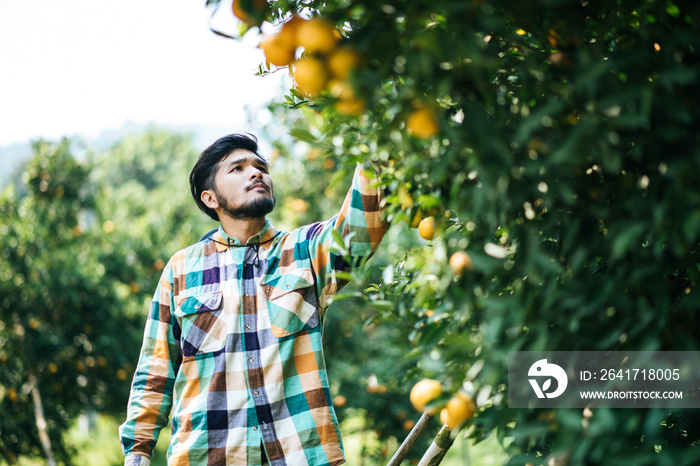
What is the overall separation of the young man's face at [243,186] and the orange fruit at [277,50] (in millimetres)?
932

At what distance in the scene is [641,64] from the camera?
78 cm

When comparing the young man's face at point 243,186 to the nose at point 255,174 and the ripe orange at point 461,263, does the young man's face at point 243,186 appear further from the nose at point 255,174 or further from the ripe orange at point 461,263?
the ripe orange at point 461,263

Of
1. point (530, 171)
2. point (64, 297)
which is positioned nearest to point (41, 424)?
point (64, 297)

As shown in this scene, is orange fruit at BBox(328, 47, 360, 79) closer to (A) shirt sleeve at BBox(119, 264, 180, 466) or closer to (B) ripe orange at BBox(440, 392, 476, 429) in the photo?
(B) ripe orange at BBox(440, 392, 476, 429)

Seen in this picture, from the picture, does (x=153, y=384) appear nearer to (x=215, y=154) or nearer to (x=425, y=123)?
(x=215, y=154)

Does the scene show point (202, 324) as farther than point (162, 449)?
No

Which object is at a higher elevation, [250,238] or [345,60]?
[345,60]

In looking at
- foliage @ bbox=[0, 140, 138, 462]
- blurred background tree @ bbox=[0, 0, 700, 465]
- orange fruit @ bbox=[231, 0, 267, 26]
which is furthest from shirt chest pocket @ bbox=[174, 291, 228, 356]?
foliage @ bbox=[0, 140, 138, 462]

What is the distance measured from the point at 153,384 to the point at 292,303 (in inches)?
22.3

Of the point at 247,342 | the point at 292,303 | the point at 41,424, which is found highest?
the point at 292,303

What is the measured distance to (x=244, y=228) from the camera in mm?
1915

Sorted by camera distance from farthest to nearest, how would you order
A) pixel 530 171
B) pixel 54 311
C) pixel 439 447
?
1. pixel 54 311
2. pixel 439 447
3. pixel 530 171

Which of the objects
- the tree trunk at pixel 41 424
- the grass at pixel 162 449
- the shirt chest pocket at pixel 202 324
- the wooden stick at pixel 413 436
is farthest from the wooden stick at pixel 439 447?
the tree trunk at pixel 41 424

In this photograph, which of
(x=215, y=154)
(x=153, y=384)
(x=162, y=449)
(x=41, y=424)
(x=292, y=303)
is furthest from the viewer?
(x=162, y=449)
